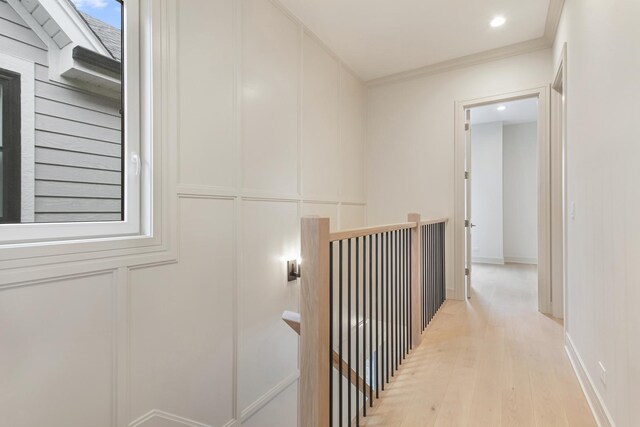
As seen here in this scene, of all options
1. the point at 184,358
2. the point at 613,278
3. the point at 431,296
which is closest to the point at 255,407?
the point at 184,358

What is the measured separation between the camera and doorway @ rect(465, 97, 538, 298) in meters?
5.95

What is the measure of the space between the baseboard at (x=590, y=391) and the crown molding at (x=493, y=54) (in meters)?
2.62

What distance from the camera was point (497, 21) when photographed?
2.85m

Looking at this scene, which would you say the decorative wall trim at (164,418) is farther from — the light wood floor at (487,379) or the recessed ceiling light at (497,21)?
the recessed ceiling light at (497,21)

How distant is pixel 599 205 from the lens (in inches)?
59.2

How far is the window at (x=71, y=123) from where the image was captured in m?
A: 1.38

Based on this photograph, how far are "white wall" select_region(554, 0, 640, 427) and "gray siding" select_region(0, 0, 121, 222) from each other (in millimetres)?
2386

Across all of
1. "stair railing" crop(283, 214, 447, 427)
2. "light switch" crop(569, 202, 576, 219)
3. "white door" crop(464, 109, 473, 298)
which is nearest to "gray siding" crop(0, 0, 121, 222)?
"stair railing" crop(283, 214, 447, 427)

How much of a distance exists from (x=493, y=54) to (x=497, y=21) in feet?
1.92

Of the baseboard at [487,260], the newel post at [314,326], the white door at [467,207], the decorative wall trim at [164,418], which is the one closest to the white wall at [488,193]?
the baseboard at [487,260]

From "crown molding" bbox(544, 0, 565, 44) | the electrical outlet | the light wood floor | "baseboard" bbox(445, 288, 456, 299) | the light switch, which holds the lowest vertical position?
the light wood floor

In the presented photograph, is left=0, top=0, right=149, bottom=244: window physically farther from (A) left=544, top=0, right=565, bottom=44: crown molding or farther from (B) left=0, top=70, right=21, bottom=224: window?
(A) left=544, top=0, right=565, bottom=44: crown molding

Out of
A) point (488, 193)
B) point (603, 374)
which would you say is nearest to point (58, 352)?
point (603, 374)

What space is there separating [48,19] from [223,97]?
927 mm
